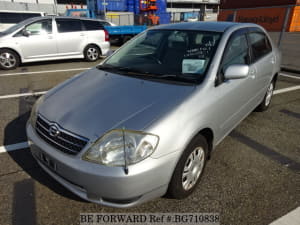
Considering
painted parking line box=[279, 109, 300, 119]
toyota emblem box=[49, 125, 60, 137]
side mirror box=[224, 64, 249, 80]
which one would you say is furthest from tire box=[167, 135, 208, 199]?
painted parking line box=[279, 109, 300, 119]

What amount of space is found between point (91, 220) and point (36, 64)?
304 inches

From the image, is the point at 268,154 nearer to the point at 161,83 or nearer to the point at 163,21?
the point at 161,83

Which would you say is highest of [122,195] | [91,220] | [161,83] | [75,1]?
[75,1]

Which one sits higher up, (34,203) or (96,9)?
(96,9)

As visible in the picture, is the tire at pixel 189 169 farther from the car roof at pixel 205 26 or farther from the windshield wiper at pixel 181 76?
the car roof at pixel 205 26

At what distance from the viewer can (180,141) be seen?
183 cm

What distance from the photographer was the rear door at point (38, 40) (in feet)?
23.9

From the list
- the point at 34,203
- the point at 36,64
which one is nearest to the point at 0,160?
the point at 34,203

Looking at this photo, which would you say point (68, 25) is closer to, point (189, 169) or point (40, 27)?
point (40, 27)

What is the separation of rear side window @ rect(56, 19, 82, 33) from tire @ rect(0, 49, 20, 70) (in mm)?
1692

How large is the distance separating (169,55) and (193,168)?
141 centimetres

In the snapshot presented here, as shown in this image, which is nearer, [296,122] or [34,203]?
[34,203]

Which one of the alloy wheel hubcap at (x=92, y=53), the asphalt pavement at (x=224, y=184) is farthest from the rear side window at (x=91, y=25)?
the asphalt pavement at (x=224, y=184)

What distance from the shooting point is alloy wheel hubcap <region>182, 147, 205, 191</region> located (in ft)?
6.82
